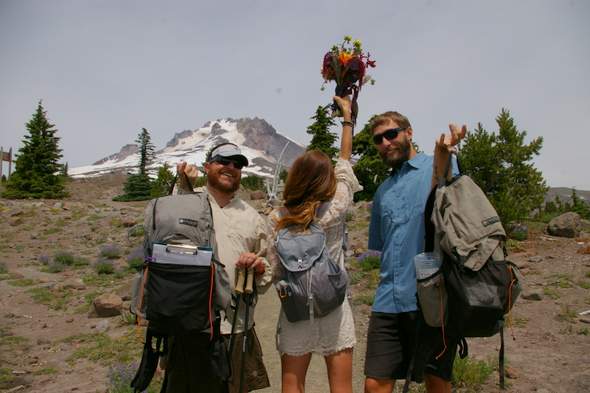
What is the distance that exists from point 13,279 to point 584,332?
532 inches

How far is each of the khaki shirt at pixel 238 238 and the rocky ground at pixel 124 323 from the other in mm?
989

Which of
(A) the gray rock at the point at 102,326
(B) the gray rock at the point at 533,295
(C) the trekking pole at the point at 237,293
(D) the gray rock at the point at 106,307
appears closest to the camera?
(C) the trekking pole at the point at 237,293

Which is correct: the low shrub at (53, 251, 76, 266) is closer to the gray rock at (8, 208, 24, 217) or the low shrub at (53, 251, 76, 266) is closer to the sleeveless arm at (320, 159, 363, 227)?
the gray rock at (8, 208, 24, 217)

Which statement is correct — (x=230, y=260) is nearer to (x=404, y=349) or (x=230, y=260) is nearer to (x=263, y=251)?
(x=263, y=251)

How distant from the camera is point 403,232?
2.74 metres

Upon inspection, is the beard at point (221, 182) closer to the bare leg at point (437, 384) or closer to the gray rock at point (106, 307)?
the bare leg at point (437, 384)

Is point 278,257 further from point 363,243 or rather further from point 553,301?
point 363,243

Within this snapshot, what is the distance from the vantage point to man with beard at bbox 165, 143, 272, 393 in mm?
2498

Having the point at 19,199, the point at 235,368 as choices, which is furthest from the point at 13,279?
the point at 19,199

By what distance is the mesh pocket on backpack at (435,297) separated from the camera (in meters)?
2.40

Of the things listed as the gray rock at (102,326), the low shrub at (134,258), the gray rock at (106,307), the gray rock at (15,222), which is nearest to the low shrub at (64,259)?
the low shrub at (134,258)

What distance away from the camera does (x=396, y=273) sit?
8.91ft

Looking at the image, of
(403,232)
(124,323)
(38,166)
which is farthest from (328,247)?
(38,166)

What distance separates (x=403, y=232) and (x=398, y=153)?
570 mm
